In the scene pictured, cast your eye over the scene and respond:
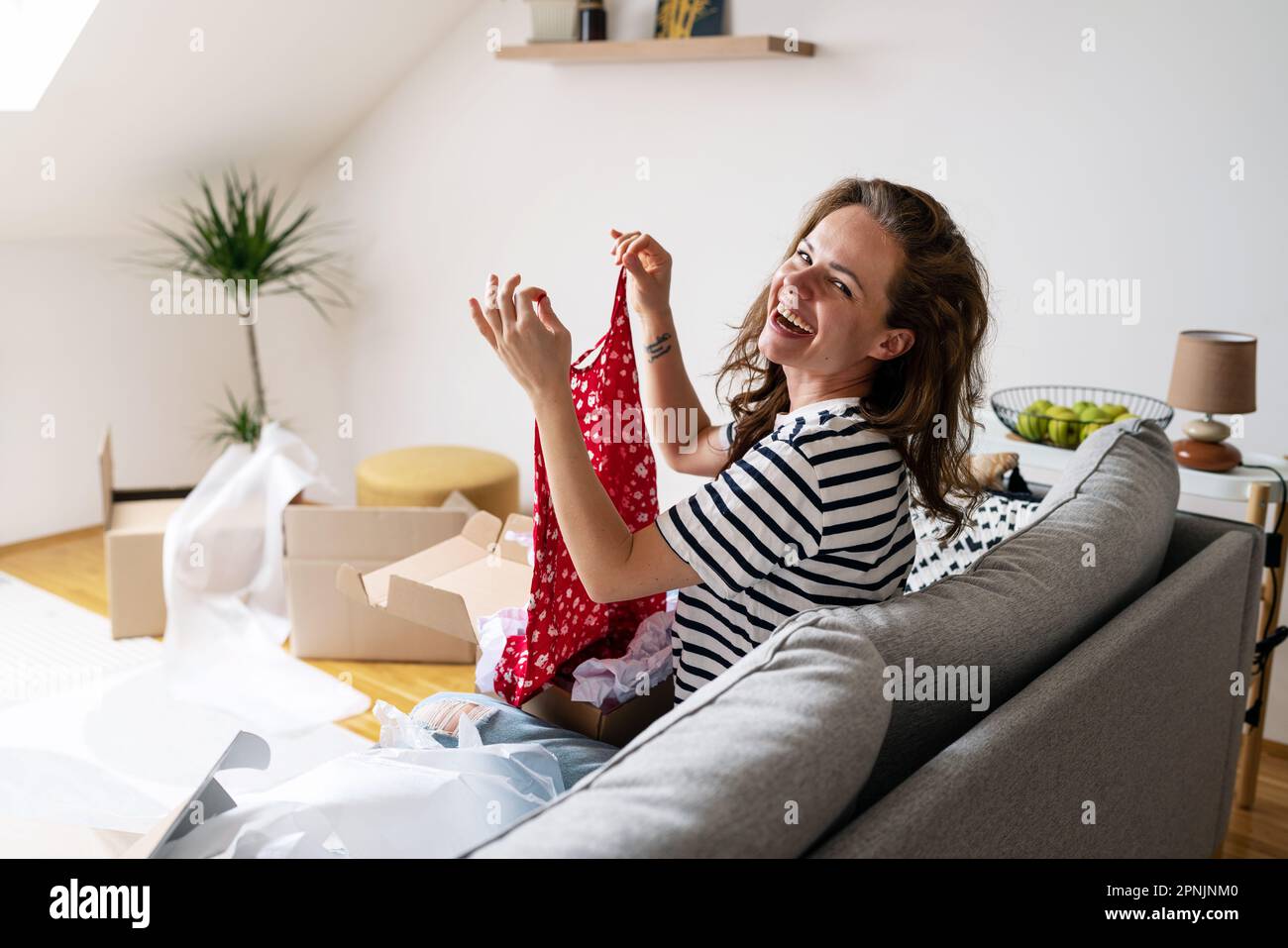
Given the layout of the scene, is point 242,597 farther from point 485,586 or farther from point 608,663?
point 608,663

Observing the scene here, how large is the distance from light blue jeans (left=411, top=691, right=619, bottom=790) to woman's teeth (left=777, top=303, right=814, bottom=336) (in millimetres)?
589

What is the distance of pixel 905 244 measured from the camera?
4.70 feet

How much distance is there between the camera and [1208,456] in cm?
228

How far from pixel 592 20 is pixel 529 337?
219 cm

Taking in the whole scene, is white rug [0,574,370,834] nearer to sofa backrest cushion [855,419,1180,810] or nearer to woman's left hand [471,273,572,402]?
woman's left hand [471,273,572,402]

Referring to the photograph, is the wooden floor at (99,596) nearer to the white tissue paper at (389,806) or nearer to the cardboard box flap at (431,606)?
the cardboard box flap at (431,606)

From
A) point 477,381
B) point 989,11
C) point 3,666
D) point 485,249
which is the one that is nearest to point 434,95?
point 485,249

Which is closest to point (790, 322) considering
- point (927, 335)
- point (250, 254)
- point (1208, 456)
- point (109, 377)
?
point (927, 335)

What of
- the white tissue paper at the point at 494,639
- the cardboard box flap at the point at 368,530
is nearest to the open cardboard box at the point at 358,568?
the cardboard box flap at the point at 368,530

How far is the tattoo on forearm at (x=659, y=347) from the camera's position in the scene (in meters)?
1.79

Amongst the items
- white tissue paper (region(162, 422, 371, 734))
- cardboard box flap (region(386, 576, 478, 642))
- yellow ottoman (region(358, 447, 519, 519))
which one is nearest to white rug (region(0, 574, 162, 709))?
white tissue paper (region(162, 422, 371, 734))
